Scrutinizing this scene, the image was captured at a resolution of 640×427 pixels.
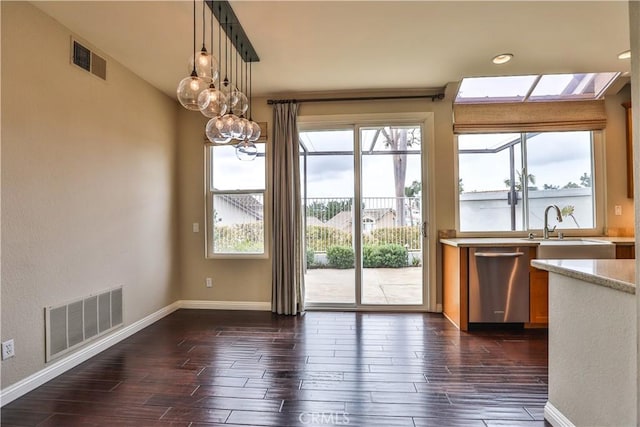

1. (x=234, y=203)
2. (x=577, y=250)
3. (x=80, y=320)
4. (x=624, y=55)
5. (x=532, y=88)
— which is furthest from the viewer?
(x=234, y=203)

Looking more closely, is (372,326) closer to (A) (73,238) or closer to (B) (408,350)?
(B) (408,350)

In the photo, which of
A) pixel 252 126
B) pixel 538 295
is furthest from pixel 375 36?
pixel 538 295

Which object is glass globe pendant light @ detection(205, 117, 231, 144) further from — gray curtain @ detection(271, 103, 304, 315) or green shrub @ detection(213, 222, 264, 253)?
green shrub @ detection(213, 222, 264, 253)

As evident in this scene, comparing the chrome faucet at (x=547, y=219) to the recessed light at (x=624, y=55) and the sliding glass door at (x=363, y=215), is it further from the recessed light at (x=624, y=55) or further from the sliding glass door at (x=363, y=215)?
the recessed light at (x=624, y=55)

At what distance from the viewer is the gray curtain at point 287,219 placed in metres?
3.93

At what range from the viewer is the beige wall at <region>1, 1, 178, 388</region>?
2.15 m

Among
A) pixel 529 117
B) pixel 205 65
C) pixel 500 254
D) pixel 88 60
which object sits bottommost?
pixel 500 254

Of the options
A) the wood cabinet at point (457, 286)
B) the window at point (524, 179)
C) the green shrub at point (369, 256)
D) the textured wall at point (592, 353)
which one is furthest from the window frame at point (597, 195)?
the textured wall at point (592, 353)

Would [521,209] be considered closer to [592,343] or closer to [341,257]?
[341,257]

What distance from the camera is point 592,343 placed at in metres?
1.58

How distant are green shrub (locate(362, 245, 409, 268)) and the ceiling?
2.04 m

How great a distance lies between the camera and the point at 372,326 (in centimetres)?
346

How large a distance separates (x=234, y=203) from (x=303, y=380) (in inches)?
99.0

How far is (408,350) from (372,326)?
26.1 inches
